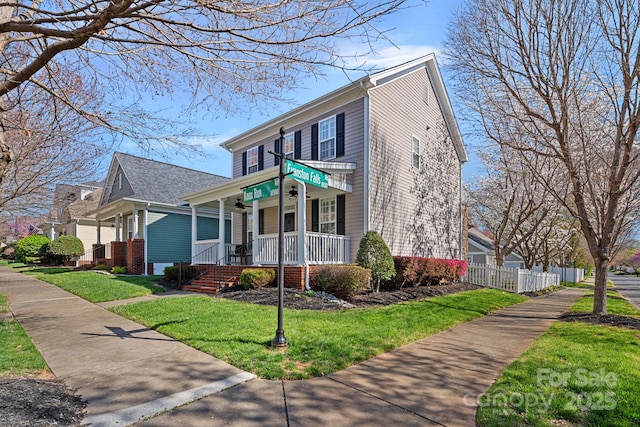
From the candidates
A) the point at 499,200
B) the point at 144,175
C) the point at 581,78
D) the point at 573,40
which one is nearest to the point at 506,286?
the point at 499,200

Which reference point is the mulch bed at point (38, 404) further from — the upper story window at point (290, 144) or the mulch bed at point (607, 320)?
the upper story window at point (290, 144)

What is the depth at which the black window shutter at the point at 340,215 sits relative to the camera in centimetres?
1301

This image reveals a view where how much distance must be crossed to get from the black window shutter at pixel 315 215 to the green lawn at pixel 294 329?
5165 mm

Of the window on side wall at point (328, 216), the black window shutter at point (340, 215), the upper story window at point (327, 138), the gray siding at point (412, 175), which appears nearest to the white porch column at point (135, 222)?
the window on side wall at point (328, 216)

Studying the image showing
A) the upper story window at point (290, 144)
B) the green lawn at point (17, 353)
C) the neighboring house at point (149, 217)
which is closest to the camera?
the green lawn at point (17, 353)

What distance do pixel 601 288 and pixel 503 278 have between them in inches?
323

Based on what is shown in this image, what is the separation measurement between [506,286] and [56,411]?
17104mm

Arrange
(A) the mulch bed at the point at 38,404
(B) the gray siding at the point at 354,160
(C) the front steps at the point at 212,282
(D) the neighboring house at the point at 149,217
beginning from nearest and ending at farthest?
(A) the mulch bed at the point at 38,404, (C) the front steps at the point at 212,282, (B) the gray siding at the point at 354,160, (D) the neighboring house at the point at 149,217

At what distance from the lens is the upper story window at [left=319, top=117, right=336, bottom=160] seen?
1362 centimetres

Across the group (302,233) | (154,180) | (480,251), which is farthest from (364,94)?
(480,251)

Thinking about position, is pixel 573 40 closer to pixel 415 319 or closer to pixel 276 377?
pixel 415 319

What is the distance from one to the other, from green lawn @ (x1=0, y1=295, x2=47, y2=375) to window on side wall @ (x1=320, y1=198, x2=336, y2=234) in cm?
927

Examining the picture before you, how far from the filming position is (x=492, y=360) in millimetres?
5195

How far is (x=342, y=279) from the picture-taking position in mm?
9945
